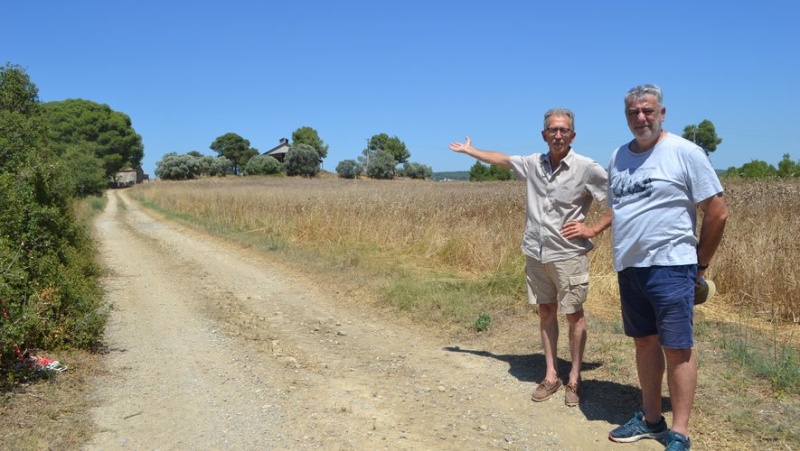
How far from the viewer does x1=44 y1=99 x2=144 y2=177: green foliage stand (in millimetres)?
63156

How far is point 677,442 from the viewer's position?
10.9 ft

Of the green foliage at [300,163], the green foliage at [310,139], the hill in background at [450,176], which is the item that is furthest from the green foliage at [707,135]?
the green foliage at [310,139]

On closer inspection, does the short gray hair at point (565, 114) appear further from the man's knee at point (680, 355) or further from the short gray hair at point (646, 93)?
the man's knee at point (680, 355)

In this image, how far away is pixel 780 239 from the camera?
23.2 ft

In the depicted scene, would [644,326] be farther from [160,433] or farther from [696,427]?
[160,433]

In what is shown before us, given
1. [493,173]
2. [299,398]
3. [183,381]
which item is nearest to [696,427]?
[299,398]

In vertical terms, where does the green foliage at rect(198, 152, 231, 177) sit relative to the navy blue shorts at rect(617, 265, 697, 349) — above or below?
above

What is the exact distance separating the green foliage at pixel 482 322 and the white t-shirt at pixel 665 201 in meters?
2.89

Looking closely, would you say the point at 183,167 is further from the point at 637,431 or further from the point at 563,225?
the point at 637,431

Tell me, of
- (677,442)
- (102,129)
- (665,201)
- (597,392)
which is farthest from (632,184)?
(102,129)

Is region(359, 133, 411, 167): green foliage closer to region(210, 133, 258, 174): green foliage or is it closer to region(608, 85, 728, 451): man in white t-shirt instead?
region(210, 133, 258, 174): green foliage

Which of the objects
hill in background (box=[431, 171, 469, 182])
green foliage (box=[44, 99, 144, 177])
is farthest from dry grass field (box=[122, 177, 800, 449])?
green foliage (box=[44, 99, 144, 177])

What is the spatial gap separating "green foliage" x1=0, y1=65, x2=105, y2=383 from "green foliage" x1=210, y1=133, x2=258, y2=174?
8235 cm

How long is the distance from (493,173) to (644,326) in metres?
46.8
